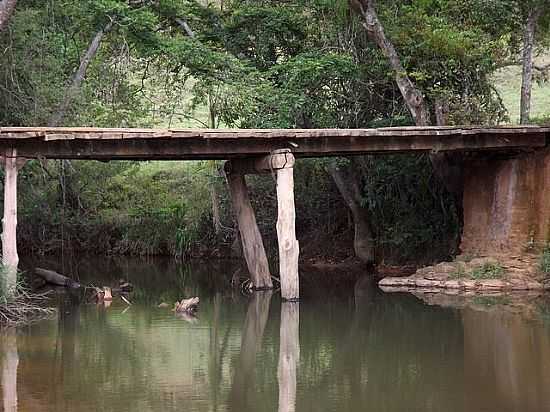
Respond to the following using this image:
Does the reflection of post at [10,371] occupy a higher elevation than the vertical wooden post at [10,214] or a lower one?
lower

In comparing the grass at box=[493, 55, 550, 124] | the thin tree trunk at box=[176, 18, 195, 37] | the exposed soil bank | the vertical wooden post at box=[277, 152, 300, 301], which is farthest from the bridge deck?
the grass at box=[493, 55, 550, 124]

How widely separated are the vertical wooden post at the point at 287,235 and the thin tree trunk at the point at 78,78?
21.2ft

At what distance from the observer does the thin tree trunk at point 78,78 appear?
21547mm

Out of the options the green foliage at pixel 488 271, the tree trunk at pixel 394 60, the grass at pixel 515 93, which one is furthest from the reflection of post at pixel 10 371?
the grass at pixel 515 93

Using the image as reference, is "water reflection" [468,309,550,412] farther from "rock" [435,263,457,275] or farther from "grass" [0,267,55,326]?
"grass" [0,267,55,326]

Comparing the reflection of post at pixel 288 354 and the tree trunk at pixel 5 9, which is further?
the tree trunk at pixel 5 9

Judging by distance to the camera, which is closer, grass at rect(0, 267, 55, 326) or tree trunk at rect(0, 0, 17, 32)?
grass at rect(0, 267, 55, 326)

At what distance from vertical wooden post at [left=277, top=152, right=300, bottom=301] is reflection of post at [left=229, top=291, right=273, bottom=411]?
547mm

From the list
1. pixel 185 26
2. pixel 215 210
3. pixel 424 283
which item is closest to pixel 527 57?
pixel 424 283

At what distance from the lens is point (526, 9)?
831 inches

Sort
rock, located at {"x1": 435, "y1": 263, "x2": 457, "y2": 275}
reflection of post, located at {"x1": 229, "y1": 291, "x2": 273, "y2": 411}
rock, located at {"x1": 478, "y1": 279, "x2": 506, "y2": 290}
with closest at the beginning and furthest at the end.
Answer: reflection of post, located at {"x1": 229, "y1": 291, "x2": 273, "y2": 411}
rock, located at {"x1": 478, "y1": 279, "x2": 506, "y2": 290}
rock, located at {"x1": 435, "y1": 263, "x2": 457, "y2": 275}

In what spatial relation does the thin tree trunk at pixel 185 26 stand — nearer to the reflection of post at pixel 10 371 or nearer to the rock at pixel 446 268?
the rock at pixel 446 268

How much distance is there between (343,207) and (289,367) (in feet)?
50.4

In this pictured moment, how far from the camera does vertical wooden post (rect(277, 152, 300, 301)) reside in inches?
680
